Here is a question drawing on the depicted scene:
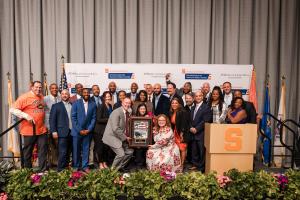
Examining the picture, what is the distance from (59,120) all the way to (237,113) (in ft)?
11.0

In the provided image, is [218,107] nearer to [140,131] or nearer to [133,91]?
[140,131]

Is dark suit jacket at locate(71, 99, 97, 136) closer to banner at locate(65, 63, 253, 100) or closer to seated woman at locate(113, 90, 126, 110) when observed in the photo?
seated woman at locate(113, 90, 126, 110)

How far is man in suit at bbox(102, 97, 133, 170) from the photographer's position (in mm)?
5125

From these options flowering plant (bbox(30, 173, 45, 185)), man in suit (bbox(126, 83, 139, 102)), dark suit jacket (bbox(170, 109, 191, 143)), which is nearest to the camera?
flowering plant (bbox(30, 173, 45, 185))

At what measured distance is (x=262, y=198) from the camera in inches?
143

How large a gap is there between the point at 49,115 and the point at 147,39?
320 centimetres

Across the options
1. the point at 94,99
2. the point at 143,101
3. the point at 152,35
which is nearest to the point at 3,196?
the point at 94,99

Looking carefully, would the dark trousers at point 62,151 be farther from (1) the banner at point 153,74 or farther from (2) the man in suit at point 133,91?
(2) the man in suit at point 133,91

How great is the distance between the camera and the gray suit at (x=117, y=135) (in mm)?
5121

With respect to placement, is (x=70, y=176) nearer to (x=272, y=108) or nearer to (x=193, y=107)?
(x=193, y=107)

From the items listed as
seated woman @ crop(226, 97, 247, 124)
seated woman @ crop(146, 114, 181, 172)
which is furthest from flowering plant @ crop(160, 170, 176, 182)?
seated woman @ crop(226, 97, 247, 124)

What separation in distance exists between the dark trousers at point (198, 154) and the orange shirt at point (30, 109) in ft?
9.67

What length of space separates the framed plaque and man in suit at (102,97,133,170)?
0.12 m

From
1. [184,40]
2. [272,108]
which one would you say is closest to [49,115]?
[184,40]
